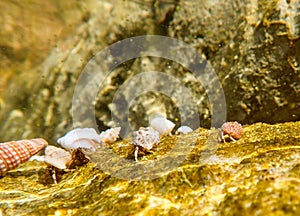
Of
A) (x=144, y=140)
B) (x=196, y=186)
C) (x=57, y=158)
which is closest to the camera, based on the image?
(x=196, y=186)

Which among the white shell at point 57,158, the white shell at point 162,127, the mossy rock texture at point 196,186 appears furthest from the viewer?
the white shell at point 162,127

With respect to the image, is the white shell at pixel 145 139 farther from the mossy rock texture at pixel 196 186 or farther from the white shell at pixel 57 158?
the white shell at pixel 57 158

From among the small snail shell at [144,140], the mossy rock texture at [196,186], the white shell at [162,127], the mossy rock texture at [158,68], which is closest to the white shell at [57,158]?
the mossy rock texture at [196,186]

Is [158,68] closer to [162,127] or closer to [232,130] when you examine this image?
[162,127]

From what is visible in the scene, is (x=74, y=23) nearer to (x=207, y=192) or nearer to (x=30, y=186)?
(x=30, y=186)

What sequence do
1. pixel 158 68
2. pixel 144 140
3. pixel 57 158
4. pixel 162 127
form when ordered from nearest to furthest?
pixel 144 140, pixel 57 158, pixel 162 127, pixel 158 68

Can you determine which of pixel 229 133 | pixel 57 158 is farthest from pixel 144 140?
pixel 57 158

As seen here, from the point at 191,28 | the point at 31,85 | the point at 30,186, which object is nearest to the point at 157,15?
the point at 191,28
